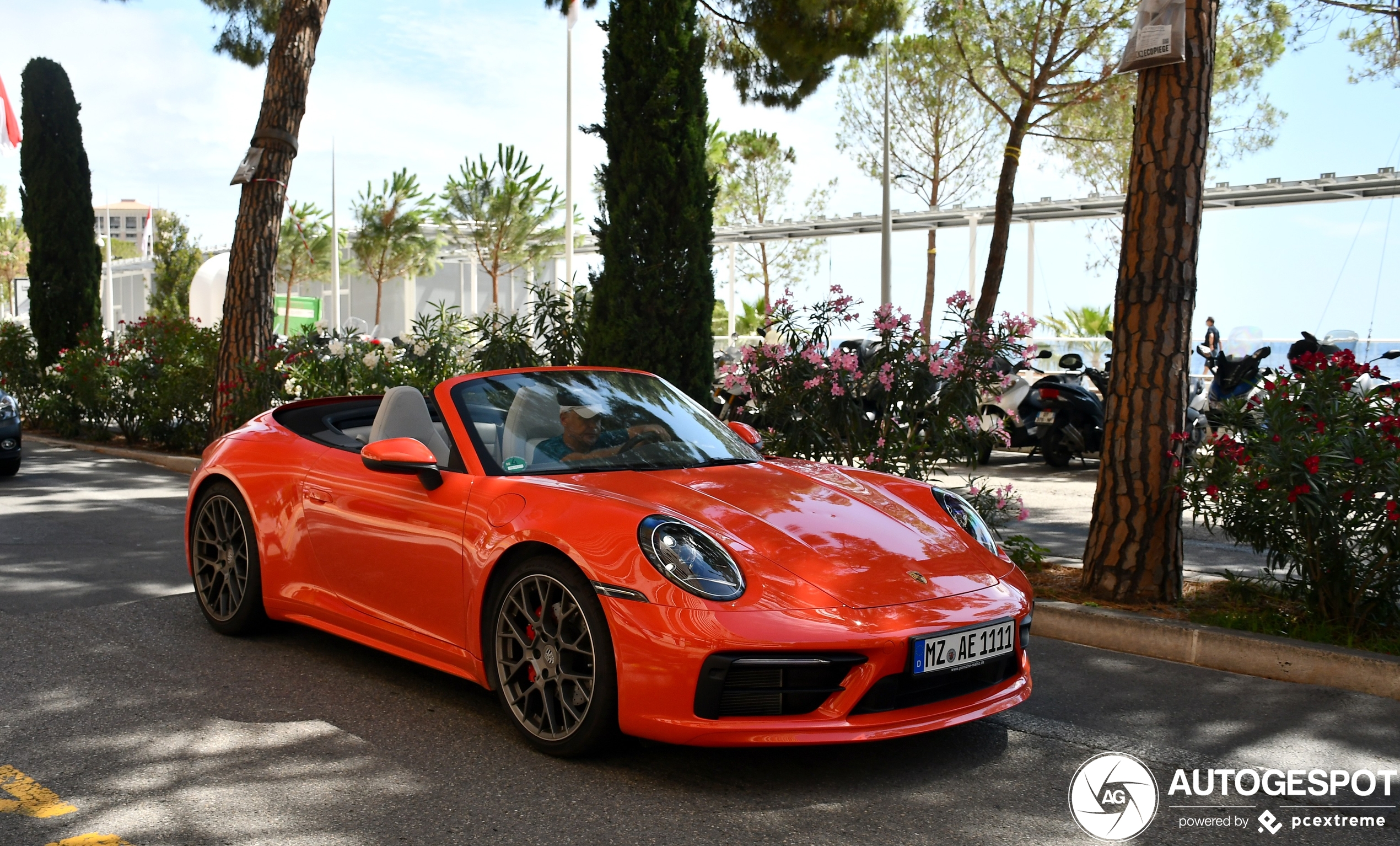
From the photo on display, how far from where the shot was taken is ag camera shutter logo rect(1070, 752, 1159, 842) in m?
3.37

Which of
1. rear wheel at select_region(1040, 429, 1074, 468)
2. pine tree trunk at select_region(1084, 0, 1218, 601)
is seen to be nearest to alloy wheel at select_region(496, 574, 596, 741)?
pine tree trunk at select_region(1084, 0, 1218, 601)

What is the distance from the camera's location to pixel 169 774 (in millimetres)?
3713

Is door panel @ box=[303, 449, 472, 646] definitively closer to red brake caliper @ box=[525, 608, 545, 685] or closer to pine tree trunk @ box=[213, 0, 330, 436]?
red brake caliper @ box=[525, 608, 545, 685]

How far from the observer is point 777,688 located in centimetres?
351

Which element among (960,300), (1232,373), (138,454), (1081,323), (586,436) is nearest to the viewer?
(586,436)

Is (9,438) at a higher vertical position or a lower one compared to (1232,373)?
lower

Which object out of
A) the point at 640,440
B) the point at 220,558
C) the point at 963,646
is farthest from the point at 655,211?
the point at 963,646

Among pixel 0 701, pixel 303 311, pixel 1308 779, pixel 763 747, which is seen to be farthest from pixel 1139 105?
pixel 303 311

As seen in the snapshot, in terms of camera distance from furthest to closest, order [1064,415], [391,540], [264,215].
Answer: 1. [1064,415]
2. [264,215]
3. [391,540]

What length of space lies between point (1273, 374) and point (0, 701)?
5653 millimetres

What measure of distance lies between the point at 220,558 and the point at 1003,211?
581 inches

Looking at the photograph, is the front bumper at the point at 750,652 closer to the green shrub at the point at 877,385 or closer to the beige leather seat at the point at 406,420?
the beige leather seat at the point at 406,420

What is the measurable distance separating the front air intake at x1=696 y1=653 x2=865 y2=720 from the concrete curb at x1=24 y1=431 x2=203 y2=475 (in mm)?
9861

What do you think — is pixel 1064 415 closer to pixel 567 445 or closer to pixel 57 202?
pixel 567 445
